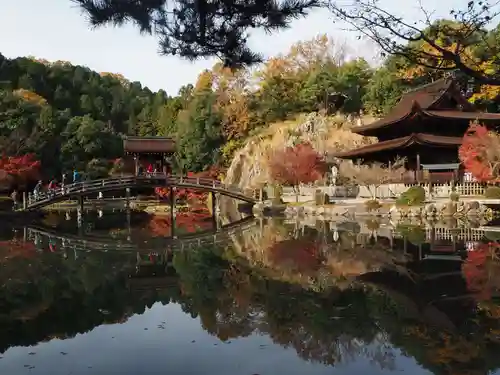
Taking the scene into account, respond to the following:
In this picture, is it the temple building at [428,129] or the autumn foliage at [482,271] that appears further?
the temple building at [428,129]

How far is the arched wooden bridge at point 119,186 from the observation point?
28.0 meters

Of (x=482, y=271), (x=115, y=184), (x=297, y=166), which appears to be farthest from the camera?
(x=297, y=166)

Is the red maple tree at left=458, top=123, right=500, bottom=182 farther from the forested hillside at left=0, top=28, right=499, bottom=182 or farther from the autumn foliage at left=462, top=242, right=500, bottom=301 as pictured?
the forested hillside at left=0, top=28, right=499, bottom=182

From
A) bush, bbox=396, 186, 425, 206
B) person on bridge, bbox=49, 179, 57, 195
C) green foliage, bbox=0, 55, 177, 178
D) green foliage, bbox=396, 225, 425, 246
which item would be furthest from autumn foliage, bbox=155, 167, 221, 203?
green foliage, bbox=396, 225, 425, 246

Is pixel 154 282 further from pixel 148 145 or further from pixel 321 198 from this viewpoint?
pixel 148 145

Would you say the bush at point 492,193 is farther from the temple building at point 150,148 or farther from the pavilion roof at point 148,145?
the pavilion roof at point 148,145

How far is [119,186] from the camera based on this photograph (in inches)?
1137

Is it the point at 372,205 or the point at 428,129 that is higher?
the point at 428,129

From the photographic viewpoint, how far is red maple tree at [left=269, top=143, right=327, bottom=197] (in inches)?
1252

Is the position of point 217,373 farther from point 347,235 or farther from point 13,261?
point 347,235

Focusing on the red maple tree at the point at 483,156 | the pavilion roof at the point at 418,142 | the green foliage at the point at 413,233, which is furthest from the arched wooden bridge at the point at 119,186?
the red maple tree at the point at 483,156

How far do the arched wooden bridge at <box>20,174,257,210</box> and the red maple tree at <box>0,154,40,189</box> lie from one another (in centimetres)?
610

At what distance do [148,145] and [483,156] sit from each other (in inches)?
803

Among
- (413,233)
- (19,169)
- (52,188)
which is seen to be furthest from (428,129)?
(19,169)
